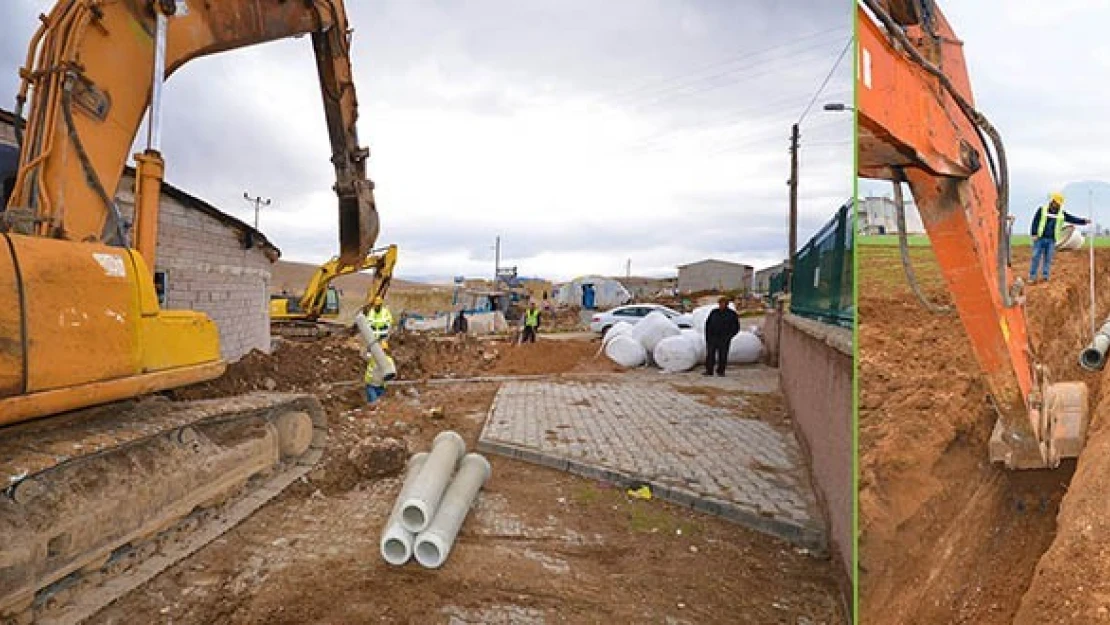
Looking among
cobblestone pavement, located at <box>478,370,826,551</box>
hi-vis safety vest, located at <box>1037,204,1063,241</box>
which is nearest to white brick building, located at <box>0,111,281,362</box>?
cobblestone pavement, located at <box>478,370,826,551</box>

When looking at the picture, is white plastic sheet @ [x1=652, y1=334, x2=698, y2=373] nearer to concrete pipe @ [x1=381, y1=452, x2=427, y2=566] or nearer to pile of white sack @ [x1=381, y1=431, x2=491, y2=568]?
pile of white sack @ [x1=381, y1=431, x2=491, y2=568]

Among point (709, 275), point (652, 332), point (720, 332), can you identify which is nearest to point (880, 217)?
point (720, 332)

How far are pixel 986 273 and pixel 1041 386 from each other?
1248 millimetres

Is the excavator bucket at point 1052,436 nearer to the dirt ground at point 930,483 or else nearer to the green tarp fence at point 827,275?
the dirt ground at point 930,483

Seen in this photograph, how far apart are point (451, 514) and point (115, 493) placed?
1958 mm

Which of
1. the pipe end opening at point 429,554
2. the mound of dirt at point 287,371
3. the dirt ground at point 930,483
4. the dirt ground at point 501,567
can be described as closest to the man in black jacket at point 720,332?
the dirt ground at point 930,483

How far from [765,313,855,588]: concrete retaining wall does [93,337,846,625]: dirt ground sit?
1.39ft

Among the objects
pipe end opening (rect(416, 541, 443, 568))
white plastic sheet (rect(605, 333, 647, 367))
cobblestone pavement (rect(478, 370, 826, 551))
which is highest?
white plastic sheet (rect(605, 333, 647, 367))

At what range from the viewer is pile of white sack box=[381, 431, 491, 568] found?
4.13m

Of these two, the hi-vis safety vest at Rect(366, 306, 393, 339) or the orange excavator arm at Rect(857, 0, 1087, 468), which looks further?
the hi-vis safety vest at Rect(366, 306, 393, 339)

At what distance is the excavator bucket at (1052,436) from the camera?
4000 mm

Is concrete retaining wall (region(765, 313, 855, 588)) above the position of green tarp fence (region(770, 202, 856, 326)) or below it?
below

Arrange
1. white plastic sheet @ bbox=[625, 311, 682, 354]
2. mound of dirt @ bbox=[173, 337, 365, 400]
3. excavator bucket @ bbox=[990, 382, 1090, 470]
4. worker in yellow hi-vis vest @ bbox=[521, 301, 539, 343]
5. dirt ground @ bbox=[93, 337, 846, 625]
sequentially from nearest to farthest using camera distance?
dirt ground @ bbox=[93, 337, 846, 625], excavator bucket @ bbox=[990, 382, 1090, 470], mound of dirt @ bbox=[173, 337, 365, 400], white plastic sheet @ bbox=[625, 311, 682, 354], worker in yellow hi-vis vest @ bbox=[521, 301, 539, 343]

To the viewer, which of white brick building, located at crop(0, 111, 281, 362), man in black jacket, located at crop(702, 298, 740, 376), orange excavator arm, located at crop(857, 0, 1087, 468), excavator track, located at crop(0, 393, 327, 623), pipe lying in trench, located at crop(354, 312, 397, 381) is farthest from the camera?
man in black jacket, located at crop(702, 298, 740, 376)
